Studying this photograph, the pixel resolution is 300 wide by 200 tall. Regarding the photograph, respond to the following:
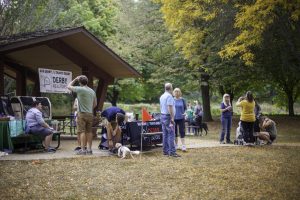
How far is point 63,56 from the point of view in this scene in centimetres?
1669

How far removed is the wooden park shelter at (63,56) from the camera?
45.5 ft

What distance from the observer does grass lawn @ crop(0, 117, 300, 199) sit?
732cm

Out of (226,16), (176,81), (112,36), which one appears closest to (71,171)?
(226,16)

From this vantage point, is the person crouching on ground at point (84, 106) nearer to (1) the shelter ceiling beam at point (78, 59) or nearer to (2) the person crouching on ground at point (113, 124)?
(2) the person crouching on ground at point (113, 124)

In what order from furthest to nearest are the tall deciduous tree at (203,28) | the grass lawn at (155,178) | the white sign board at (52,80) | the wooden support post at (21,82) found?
the tall deciduous tree at (203,28) → the wooden support post at (21,82) → the white sign board at (52,80) → the grass lawn at (155,178)

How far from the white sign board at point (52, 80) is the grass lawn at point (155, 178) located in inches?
200

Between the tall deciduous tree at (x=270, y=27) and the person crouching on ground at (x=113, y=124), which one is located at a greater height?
the tall deciduous tree at (x=270, y=27)

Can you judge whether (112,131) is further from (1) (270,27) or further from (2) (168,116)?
(1) (270,27)

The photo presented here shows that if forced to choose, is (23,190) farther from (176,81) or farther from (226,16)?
(176,81)

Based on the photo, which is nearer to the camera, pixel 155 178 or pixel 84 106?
pixel 155 178

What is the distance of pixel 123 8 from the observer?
36.9 meters

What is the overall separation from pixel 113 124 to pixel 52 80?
15.2ft

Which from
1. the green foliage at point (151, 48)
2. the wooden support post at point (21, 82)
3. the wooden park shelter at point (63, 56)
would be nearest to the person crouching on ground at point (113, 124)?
the wooden park shelter at point (63, 56)

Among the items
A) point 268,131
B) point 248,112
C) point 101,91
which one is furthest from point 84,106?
point 268,131
